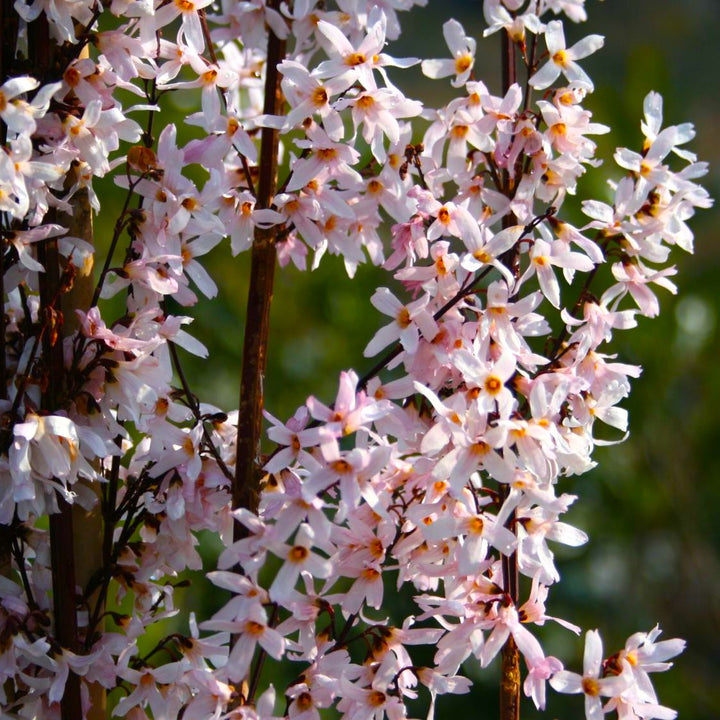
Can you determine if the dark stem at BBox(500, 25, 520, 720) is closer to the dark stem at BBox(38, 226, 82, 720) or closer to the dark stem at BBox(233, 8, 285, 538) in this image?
the dark stem at BBox(233, 8, 285, 538)

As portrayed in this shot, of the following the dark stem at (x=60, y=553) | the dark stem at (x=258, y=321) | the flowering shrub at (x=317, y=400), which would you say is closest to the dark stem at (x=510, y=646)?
the flowering shrub at (x=317, y=400)

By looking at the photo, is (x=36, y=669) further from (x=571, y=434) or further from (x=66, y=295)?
(x=571, y=434)

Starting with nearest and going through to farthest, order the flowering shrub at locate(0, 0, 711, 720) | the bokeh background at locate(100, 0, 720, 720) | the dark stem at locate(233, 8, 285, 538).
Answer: the flowering shrub at locate(0, 0, 711, 720), the dark stem at locate(233, 8, 285, 538), the bokeh background at locate(100, 0, 720, 720)

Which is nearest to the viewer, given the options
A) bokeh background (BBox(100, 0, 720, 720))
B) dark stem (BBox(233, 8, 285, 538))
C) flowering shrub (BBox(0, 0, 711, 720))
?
flowering shrub (BBox(0, 0, 711, 720))

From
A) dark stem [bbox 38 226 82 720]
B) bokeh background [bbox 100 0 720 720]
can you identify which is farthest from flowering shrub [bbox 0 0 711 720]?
bokeh background [bbox 100 0 720 720]

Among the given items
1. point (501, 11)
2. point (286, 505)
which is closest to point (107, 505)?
point (286, 505)

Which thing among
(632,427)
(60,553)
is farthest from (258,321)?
(632,427)

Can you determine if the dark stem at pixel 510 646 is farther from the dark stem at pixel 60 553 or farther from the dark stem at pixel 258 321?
the dark stem at pixel 60 553
